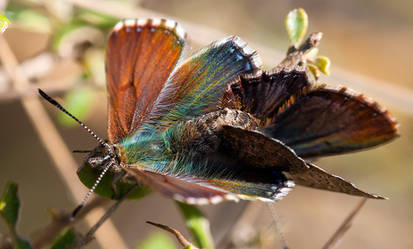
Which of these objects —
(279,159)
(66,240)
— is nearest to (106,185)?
(66,240)

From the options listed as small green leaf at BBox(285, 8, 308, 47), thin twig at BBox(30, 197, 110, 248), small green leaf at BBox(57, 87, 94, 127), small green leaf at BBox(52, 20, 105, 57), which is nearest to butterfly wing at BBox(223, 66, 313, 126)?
small green leaf at BBox(285, 8, 308, 47)

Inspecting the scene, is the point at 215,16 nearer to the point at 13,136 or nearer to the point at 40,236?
the point at 13,136

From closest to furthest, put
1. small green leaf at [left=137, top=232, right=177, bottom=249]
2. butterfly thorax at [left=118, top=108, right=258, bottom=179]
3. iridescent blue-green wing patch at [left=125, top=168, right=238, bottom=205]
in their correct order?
1. iridescent blue-green wing patch at [left=125, top=168, right=238, bottom=205]
2. butterfly thorax at [left=118, top=108, right=258, bottom=179]
3. small green leaf at [left=137, top=232, right=177, bottom=249]

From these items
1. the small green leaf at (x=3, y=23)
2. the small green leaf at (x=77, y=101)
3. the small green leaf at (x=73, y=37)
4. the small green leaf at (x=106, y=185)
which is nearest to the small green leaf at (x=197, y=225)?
the small green leaf at (x=106, y=185)

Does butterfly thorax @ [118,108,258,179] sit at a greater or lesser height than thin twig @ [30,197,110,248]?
greater

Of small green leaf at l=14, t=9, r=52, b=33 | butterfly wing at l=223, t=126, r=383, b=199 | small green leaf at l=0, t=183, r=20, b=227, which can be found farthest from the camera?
small green leaf at l=14, t=9, r=52, b=33

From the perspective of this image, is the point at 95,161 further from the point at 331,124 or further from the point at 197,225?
the point at 331,124

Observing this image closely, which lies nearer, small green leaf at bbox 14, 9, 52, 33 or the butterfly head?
the butterfly head

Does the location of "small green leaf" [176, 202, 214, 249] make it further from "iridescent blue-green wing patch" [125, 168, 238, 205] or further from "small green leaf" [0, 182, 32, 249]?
"small green leaf" [0, 182, 32, 249]
